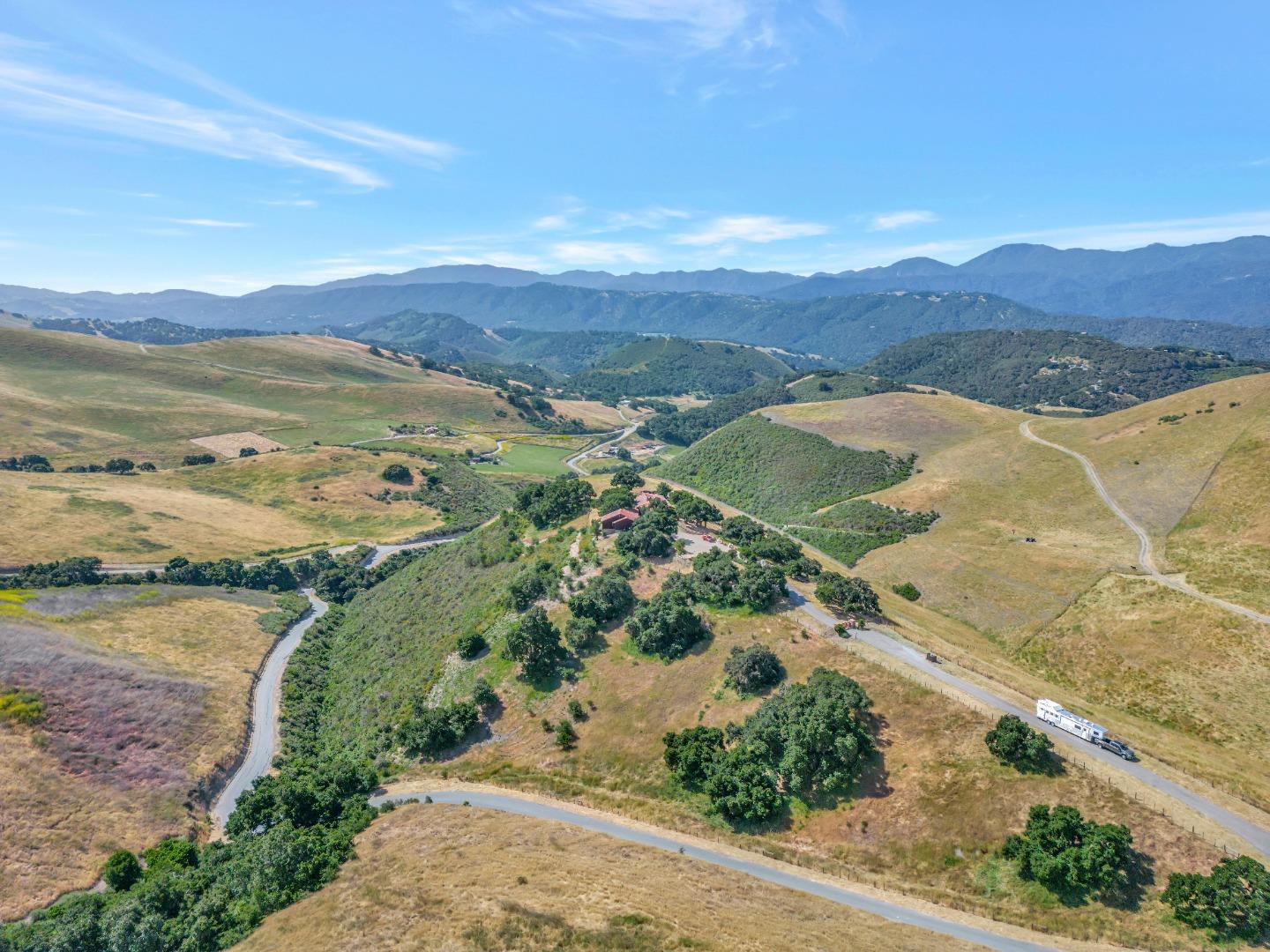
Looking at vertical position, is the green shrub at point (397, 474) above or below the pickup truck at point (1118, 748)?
above

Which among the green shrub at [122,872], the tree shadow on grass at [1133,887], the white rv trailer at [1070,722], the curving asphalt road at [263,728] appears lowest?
→ the curving asphalt road at [263,728]

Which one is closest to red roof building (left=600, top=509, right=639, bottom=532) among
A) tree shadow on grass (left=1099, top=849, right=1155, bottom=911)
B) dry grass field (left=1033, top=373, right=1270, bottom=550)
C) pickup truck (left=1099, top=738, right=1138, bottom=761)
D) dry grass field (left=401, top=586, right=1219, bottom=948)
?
dry grass field (left=401, top=586, right=1219, bottom=948)

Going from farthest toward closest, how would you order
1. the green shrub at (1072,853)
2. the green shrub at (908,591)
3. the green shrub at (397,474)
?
the green shrub at (397,474)
the green shrub at (908,591)
the green shrub at (1072,853)

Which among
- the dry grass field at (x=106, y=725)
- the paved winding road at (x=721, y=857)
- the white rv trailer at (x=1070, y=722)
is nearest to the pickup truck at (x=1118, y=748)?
the white rv trailer at (x=1070, y=722)

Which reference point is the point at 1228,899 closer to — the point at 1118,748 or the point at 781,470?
the point at 1118,748

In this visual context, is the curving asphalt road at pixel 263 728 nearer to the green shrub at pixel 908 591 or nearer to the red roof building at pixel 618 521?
the red roof building at pixel 618 521
